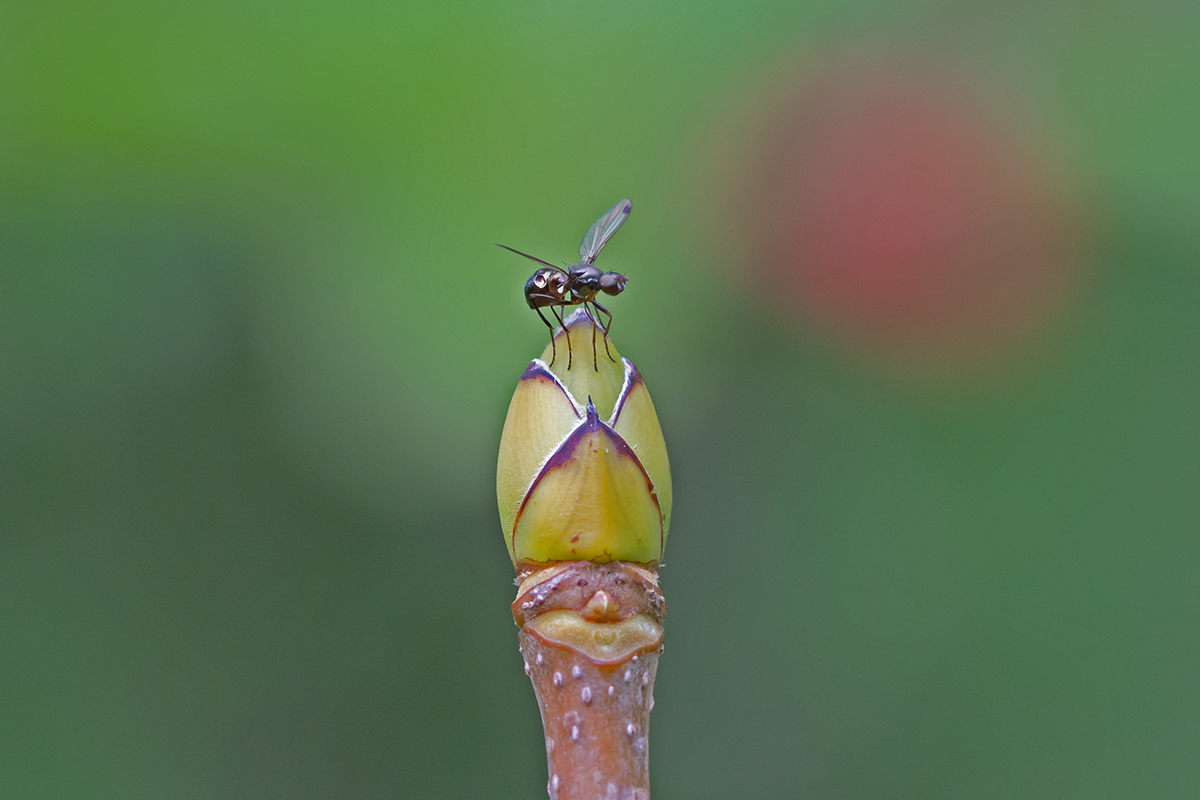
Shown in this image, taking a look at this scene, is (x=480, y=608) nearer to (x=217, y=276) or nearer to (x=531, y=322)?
(x=217, y=276)

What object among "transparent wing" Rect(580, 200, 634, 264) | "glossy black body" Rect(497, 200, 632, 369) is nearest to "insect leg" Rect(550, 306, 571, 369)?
"glossy black body" Rect(497, 200, 632, 369)

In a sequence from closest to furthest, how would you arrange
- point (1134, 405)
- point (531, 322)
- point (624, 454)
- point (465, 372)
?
point (624, 454), point (531, 322), point (465, 372), point (1134, 405)

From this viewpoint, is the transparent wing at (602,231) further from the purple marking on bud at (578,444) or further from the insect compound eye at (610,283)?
the purple marking on bud at (578,444)

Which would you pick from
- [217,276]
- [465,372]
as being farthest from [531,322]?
[217,276]

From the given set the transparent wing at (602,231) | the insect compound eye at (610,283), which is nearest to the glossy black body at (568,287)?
the insect compound eye at (610,283)

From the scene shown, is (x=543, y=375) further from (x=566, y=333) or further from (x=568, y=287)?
(x=568, y=287)

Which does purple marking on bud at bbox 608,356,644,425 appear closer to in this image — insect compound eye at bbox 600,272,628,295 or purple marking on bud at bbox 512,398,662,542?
purple marking on bud at bbox 512,398,662,542

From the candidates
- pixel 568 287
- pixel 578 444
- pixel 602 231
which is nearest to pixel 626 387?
pixel 578 444
